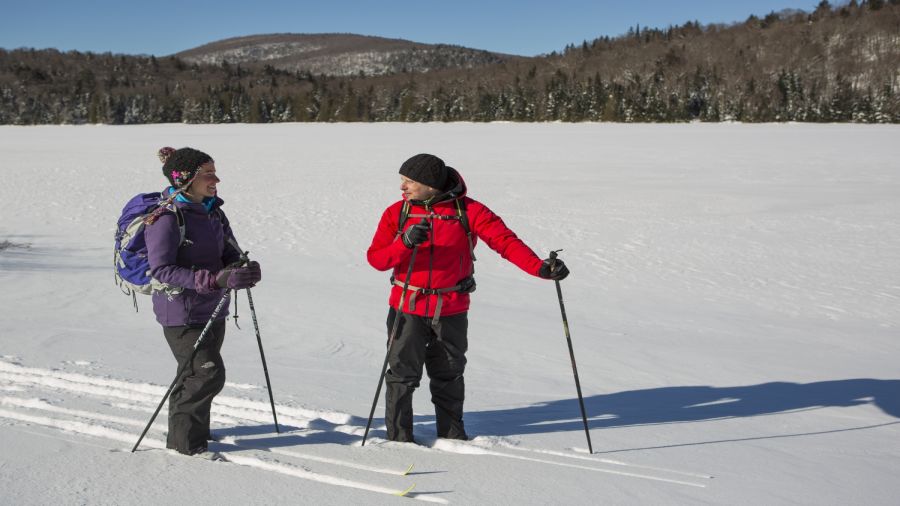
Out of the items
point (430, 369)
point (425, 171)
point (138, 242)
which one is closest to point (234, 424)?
point (430, 369)

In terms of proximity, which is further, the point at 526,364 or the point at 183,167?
the point at 526,364

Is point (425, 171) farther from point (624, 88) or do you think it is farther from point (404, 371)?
point (624, 88)

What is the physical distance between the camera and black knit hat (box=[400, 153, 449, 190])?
3775 millimetres

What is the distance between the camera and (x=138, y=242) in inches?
137

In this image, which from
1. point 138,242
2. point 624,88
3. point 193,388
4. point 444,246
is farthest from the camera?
point 624,88

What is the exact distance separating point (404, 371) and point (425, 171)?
3.58 feet

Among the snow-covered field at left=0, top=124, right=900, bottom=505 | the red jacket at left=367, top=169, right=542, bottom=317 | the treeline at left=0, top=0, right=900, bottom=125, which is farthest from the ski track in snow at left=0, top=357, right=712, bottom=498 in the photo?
the treeline at left=0, top=0, right=900, bottom=125

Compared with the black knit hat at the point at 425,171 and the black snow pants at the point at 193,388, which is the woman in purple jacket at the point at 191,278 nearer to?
the black snow pants at the point at 193,388

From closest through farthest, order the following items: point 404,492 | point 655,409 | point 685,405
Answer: point 404,492 < point 655,409 < point 685,405

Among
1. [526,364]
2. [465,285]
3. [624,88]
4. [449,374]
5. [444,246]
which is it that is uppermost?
[624,88]

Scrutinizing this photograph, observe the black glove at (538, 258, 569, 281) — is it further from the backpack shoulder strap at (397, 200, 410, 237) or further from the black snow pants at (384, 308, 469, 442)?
the backpack shoulder strap at (397, 200, 410, 237)

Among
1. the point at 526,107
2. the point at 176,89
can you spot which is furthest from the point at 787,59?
the point at 176,89

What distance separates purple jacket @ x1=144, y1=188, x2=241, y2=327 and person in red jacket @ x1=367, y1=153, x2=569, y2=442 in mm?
795

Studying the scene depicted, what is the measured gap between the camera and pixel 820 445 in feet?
14.0
